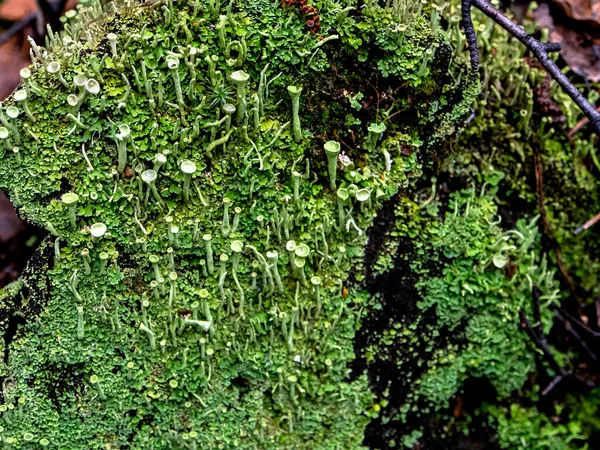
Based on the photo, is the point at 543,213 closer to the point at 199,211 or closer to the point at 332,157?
the point at 332,157

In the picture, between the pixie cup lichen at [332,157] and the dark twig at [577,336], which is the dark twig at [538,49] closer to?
the pixie cup lichen at [332,157]

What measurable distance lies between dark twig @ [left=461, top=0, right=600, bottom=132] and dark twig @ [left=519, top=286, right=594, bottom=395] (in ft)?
2.42

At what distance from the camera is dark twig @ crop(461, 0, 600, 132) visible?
78.9 inches

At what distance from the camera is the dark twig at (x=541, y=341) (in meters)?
2.34

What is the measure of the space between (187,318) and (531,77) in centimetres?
174

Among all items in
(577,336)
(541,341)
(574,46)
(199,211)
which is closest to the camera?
(199,211)

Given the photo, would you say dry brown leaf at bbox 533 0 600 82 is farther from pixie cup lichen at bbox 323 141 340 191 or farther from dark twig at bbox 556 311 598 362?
pixie cup lichen at bbox 323 141 340 191

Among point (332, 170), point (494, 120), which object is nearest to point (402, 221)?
point (332, 170)

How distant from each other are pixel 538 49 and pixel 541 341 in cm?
116

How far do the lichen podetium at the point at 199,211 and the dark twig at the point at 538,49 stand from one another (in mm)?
113

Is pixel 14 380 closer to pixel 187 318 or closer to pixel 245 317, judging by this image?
pixel 187 318

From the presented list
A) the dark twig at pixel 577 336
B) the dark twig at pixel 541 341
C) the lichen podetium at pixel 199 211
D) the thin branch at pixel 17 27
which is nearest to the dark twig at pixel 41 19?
the thin branch at pixel 17 27

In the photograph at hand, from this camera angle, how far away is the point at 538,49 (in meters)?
2.04

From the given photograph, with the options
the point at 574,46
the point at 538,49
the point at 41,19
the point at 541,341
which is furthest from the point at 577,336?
the point at 41,19
